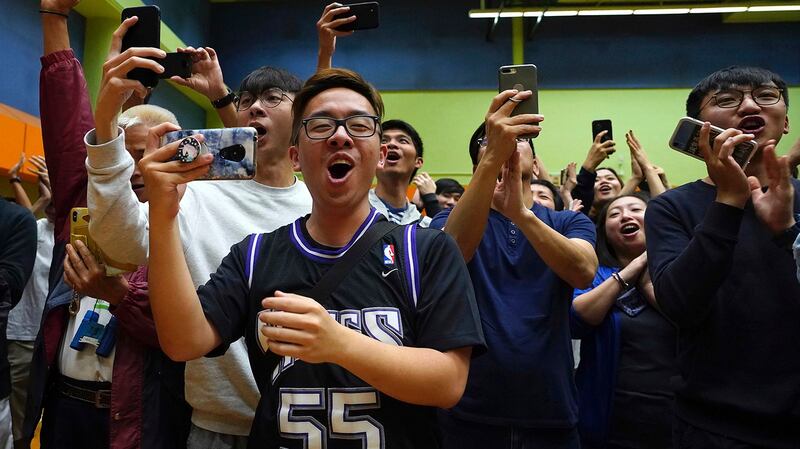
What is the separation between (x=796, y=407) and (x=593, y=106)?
8.42 meters

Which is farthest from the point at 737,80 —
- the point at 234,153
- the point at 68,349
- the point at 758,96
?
the point at 68,349

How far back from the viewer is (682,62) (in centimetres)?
939

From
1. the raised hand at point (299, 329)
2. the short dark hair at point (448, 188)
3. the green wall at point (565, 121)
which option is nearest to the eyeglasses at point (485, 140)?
the raised hand at point (299, 329)

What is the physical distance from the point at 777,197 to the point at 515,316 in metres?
0.88

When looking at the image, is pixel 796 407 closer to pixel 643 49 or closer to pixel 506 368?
pixel 506 368

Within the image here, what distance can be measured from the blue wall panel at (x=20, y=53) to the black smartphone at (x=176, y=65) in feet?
17.8

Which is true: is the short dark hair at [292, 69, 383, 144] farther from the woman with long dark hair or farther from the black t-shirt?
the woman with long dark hair

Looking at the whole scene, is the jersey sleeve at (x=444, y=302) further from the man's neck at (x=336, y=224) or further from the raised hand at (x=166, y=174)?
the raised hand at (x=166, y=174)

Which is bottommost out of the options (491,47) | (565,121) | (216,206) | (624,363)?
(624,363)

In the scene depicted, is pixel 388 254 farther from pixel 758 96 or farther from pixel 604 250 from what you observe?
pixel 604 250

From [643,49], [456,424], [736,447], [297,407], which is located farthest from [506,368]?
[643,49]

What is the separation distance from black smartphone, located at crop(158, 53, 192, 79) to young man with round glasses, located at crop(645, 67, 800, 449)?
142 centimetres

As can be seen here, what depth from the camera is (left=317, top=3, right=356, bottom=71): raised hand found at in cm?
218

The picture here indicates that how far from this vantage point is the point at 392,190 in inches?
135
